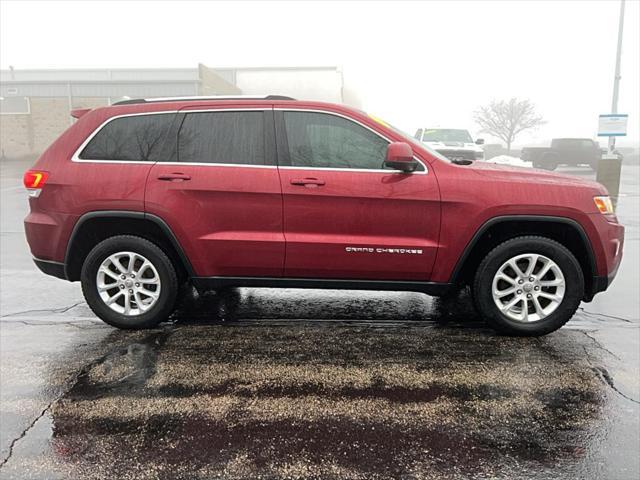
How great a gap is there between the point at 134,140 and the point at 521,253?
3377mm

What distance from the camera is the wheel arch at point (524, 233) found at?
3871 mm

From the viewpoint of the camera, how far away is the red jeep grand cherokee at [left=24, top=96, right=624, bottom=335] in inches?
153

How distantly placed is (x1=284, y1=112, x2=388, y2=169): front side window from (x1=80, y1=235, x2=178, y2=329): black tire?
1.40 m

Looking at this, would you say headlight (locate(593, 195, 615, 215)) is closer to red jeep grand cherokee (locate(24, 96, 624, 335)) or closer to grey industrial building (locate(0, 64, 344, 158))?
red jeep grand cherokee (locate(24, 96, 624, 335))

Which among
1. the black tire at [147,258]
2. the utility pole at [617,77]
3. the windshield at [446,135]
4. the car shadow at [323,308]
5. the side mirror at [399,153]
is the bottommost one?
the car shadow at [323,308]

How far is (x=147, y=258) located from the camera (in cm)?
411

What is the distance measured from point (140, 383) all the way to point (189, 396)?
41 cm

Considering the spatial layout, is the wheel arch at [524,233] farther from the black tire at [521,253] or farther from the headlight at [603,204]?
the headlight at [603,204]

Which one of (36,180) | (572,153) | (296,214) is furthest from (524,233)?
(572,153)

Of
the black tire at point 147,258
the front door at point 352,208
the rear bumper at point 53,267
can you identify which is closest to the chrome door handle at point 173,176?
the black tire at point 147,258

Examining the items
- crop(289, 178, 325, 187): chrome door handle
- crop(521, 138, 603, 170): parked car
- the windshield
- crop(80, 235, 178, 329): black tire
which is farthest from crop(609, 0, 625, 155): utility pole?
crop(80, 235, 178, 329): black tire

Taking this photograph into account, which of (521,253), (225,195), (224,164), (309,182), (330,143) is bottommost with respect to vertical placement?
(521,253)

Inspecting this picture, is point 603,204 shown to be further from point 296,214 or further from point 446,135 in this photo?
point 446,135

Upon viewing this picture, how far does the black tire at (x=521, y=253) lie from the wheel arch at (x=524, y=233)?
0.34 feet
